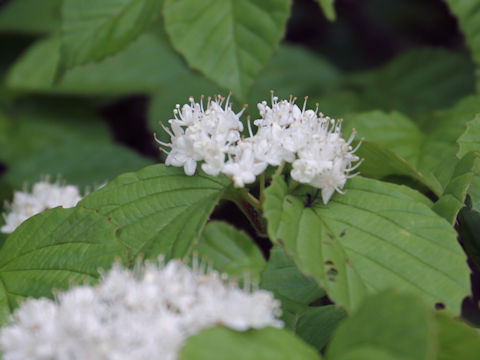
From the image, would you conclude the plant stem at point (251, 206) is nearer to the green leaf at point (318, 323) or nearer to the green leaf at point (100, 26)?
the green leaf at point (318, 323)

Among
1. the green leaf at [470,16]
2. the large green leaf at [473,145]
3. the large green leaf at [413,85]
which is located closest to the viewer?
the large green leaf at [473,145]

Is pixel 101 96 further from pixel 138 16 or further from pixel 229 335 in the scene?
pixel 229 335

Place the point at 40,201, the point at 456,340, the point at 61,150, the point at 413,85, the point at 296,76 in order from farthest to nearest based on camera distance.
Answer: the point at 296,76 → the point at 413,85 → the point at 61,150 → the point at 40,201 → the point at 456,340

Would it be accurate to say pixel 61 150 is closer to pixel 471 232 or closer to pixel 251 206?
pixel 251 206

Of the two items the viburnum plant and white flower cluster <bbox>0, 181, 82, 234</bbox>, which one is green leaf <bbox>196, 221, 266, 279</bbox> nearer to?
the viburnum plant

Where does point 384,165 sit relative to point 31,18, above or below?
below

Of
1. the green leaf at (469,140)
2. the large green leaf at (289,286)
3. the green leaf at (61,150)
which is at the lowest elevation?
the green leaf at (61,150)

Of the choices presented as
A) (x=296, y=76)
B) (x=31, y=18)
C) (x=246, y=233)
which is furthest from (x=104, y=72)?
(x=246, y=233)

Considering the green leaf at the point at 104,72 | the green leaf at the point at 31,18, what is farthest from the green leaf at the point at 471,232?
the green leaf at the point at 31,18
